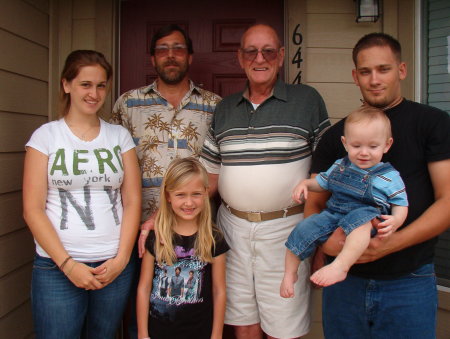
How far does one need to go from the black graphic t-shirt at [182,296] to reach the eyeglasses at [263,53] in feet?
3.06

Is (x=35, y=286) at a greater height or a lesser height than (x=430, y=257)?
lesser

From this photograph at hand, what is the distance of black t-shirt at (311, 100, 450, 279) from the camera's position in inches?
59.2

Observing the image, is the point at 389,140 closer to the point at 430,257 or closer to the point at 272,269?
the point at 430,257

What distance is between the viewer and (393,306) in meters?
1.56

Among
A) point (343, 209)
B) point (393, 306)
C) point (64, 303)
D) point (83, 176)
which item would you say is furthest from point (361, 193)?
point (64, 303)

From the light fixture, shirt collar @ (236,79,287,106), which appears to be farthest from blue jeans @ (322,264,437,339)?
the light fixture

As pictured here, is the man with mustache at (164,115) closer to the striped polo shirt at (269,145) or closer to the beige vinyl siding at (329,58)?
the striped polo shirt at (269,145)

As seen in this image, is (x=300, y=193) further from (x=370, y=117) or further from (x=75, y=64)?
(x=75, y=64)

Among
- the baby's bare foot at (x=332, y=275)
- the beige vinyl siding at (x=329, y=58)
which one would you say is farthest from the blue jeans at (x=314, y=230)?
the beige vinyl siding at (x=329, y=58)

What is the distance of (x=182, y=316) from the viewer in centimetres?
175

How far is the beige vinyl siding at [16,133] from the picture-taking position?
81.0 inches

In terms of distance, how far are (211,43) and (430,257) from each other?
191 centimetres

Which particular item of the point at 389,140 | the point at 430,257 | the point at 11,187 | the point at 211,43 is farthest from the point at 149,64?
the point at 430,257

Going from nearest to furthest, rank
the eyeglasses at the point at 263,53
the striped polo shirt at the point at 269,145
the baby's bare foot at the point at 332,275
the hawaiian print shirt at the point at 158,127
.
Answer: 1. the baby's bare foot at the point at 332,275
2. the striped polo shirt at the point at 269,145
3. the eyeglasses at the point at 263,53
4. the hawaiian print shirt at the point at 158,127
